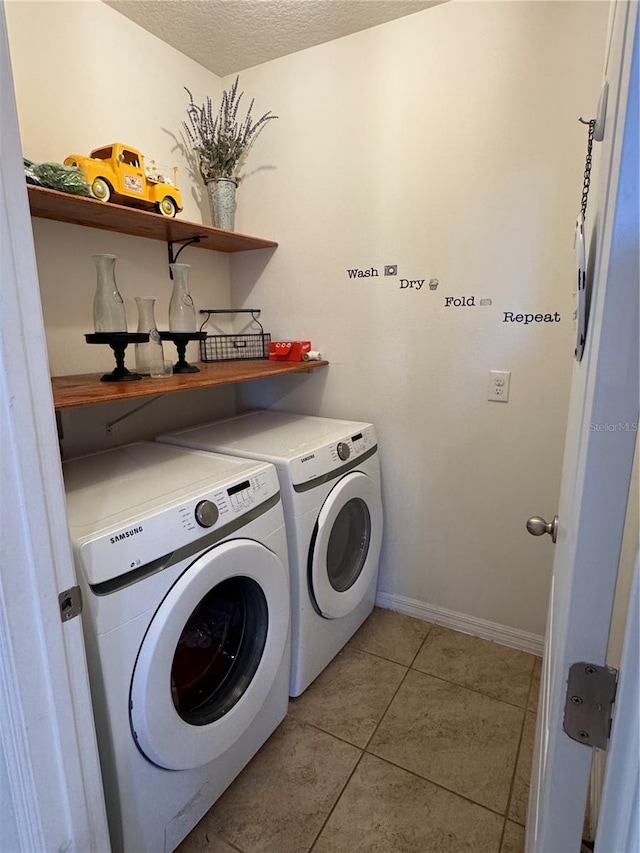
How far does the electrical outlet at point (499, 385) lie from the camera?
5.74ft

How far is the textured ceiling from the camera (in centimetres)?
162

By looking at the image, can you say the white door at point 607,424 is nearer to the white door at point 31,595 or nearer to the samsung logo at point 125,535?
the white door at point 31,595

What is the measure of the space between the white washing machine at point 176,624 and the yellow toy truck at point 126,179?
86 cm

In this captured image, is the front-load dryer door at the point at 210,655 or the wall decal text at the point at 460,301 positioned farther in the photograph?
the wall decal text at the point at 460,301

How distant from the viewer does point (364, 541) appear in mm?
1934

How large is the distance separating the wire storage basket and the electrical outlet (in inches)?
41.2

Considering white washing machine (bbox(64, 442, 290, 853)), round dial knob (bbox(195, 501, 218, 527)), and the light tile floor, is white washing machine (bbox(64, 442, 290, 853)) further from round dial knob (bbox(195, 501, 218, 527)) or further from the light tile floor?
the light tile floor

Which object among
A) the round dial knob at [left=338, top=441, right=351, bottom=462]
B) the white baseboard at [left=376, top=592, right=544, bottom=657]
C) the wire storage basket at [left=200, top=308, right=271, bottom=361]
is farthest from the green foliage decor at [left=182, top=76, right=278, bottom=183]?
the white baseboard at [left=376, top=592, right=544, bottom=657]

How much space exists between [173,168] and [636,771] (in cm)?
214

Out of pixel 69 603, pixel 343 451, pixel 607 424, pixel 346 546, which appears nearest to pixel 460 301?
pixel 343 451

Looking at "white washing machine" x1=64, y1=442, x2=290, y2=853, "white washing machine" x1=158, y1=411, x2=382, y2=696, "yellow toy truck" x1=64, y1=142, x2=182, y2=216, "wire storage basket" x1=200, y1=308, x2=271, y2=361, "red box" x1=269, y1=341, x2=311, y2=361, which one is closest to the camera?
"white washing machine" x1=64, y1=442, x2=290, y2=853

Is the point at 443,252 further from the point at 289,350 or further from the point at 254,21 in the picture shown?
the point at 254,21

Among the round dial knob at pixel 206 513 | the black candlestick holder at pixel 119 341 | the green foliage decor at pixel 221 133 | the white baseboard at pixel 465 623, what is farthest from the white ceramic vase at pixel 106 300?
the white baseboard at pixel 465 623

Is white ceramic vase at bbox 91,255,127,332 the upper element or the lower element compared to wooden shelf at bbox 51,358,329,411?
upper
